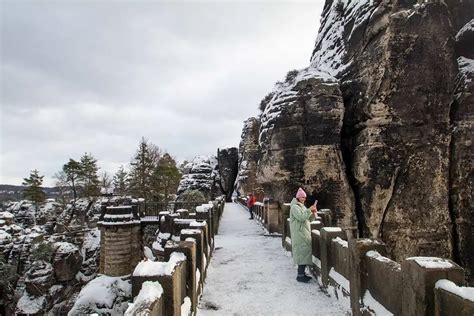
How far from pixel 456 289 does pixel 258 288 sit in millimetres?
4602

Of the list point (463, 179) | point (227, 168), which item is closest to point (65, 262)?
point (227, 168)

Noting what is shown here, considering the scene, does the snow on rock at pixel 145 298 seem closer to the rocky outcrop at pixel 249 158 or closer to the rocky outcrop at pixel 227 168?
the rocky outcrop at pixel 249 158

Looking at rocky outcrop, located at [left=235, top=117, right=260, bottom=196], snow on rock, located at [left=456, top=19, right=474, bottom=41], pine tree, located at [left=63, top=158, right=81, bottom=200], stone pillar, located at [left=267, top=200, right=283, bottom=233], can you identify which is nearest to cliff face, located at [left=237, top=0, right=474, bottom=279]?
stone pillar, located at [left=267, top=200, right=283, bottom=233]

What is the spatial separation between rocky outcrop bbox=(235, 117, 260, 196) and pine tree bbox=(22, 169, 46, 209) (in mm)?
29734

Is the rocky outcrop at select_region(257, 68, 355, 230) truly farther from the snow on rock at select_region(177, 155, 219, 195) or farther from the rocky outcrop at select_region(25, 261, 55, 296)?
the snow on rock at select_region(177, 155, 219, 195)

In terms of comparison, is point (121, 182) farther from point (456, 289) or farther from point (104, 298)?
point (456, 289)

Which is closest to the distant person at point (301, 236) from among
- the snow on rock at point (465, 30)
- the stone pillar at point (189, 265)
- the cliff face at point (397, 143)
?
the stone pillar at point (189, 265)

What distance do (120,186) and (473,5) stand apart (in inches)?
1667

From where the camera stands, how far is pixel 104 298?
57.9 feet

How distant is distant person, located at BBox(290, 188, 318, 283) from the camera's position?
7.29m

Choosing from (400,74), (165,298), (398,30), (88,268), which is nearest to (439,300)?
(165,298)

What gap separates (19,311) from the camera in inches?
1021

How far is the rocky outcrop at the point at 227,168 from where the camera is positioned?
165ft

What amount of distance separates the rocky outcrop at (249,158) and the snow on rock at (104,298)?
2035cm
